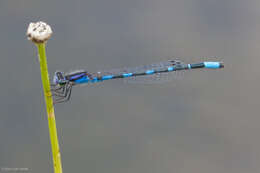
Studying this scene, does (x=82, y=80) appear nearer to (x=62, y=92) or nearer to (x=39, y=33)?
(x=62, y=92)

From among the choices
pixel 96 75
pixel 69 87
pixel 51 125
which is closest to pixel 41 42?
pixel 51 125

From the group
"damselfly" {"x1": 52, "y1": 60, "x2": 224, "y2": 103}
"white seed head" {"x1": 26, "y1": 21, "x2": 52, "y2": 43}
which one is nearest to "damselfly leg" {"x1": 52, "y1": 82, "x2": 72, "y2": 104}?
"damselfly" {"x1": 52, "y1": 60, "x2": 224, "y2": 103}

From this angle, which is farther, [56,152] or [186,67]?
[186,67]

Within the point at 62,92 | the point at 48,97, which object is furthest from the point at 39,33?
the point at 62,92

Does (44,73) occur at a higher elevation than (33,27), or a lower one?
lower

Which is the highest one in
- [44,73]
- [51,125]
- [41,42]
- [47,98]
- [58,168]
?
[41,42]

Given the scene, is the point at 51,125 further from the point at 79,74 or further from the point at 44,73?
the point at 79,74

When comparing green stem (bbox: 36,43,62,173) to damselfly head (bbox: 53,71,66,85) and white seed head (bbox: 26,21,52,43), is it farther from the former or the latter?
damselfly head (bbox: 53,71,66,85)

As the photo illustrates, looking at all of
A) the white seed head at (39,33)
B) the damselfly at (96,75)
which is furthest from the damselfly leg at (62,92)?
the white seed head at (39,33)
